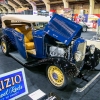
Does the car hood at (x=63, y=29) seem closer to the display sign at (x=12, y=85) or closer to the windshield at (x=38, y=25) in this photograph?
the windshield at (x=38, y=25)

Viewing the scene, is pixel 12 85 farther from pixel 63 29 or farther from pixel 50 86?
pixel 63 29

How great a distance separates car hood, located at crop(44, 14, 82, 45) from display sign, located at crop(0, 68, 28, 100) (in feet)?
5.10

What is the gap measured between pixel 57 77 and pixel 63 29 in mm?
1146

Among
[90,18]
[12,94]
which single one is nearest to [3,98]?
[12,94]

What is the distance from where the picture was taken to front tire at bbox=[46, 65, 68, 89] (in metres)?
2.70

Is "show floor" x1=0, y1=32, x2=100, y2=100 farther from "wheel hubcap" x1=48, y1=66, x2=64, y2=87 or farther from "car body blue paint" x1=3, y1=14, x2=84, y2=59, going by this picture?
"car body blue paint" x1=3, y1=14, x2=84, y2=59

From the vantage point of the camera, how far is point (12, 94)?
65.2 inches

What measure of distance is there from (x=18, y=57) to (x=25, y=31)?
3.64ft

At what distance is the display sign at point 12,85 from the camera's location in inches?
62.1

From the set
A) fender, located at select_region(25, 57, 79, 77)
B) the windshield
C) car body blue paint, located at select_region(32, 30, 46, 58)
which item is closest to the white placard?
fender, located at select_region(25, 57, 79, 77)

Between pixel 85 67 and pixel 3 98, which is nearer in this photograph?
pixel 3 98

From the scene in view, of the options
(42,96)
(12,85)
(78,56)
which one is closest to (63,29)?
(78,56)

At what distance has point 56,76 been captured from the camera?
2895 mm

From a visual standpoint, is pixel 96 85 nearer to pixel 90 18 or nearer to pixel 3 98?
pixel 3 98
